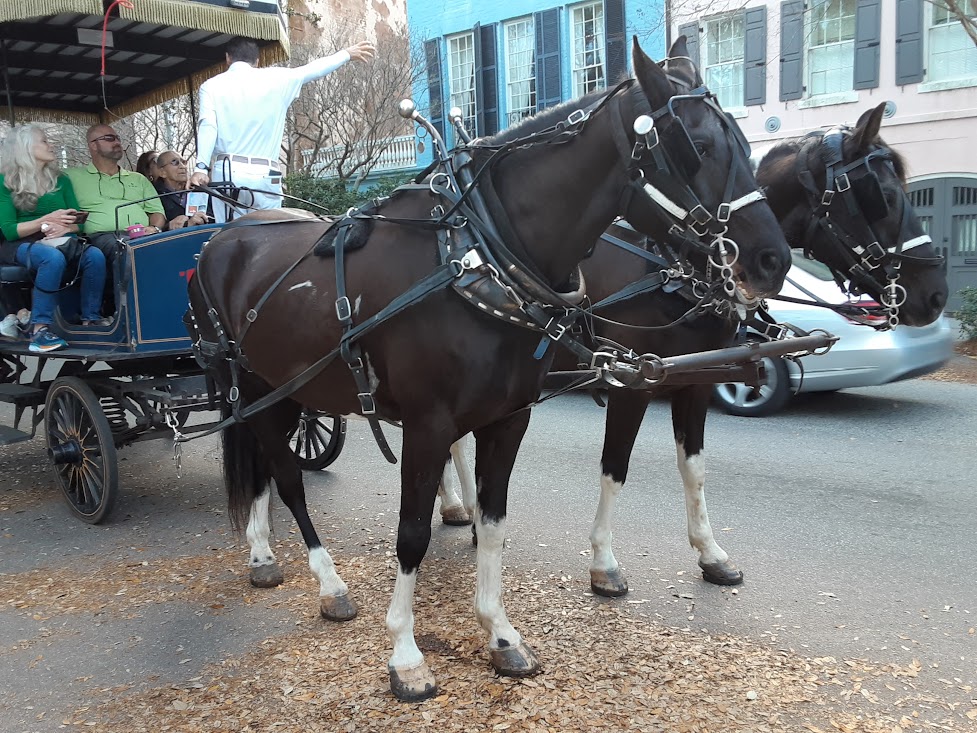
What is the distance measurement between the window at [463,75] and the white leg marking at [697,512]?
52.5 feet

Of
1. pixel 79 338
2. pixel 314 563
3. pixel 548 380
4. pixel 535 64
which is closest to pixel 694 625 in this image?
pixel 548 380

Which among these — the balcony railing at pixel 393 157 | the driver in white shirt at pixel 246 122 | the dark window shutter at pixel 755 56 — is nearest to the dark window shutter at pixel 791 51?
the dark window shutter at pixel 755 56

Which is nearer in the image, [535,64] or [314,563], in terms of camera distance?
[314,563]

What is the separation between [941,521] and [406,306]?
141 inches

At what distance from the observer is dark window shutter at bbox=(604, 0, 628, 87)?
1655 cm

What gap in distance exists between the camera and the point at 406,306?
10.1 ft

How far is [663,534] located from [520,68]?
614 inches

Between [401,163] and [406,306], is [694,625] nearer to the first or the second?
[406,306]

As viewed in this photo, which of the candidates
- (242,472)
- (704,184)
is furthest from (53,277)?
(704,184)

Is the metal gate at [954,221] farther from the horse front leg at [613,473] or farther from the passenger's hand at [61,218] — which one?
the passenger's hand at [61,218]

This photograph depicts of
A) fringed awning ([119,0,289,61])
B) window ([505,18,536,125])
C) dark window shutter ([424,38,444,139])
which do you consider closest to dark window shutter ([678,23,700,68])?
window ([505,18,536,125])

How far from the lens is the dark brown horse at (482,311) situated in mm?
2729

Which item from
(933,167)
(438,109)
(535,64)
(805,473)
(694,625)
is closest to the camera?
(694,625)

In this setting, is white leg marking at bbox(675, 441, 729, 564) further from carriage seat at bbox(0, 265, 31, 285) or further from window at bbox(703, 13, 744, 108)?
window at bbox(703, 13, 744, 108)
